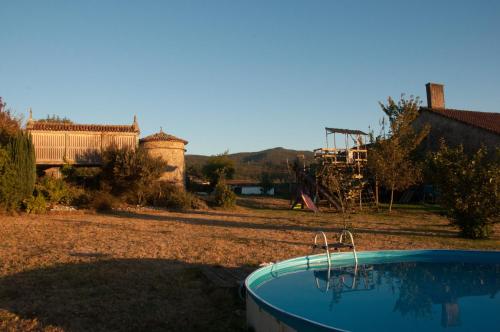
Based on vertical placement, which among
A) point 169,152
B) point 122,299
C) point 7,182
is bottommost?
point 122,299

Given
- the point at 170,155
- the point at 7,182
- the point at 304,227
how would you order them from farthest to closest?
the point at 170,155, the point at 7,182, the point at 304,227

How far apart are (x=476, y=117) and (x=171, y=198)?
22.0 meters

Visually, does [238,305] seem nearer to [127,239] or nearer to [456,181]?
[127,239]

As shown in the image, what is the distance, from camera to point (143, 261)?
968cm

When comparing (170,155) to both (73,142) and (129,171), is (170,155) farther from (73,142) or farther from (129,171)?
(73,142)

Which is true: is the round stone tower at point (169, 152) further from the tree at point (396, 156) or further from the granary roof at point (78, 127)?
the tree at point (396, 156)

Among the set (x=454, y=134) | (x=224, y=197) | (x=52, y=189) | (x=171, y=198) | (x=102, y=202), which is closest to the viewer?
(x=52, y=189)

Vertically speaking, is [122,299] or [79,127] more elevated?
[79,127]

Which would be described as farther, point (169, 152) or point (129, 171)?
point (169, 152)

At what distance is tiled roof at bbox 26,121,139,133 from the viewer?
83.1ft

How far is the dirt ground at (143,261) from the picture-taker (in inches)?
240

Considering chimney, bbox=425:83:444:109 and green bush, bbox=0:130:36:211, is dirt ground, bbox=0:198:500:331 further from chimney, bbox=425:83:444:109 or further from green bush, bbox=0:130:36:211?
chimney, bbox=425:83:444:109

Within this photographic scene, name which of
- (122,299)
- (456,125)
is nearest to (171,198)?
(122,299)

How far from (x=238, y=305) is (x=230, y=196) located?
19908mm
